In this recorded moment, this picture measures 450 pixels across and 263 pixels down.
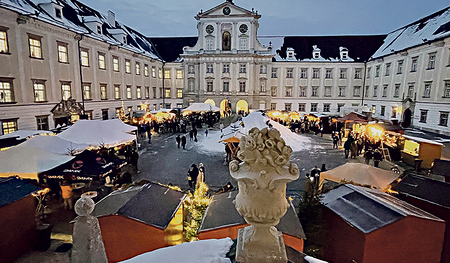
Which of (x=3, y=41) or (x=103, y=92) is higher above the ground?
(x=3, y=41)

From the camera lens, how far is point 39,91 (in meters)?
20.0

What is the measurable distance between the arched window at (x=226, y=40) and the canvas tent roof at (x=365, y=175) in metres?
36.3

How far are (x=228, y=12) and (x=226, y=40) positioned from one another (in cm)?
425

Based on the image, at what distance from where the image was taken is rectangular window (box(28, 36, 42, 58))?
1914cm

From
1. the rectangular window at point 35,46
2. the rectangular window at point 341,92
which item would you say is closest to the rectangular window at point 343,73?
the rectangular window at point 341,92

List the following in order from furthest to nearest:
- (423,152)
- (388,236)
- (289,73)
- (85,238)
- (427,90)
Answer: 1. (289,73)
2. (427,90)
3. (423,152)
4. (388,236)
5. (85,238)

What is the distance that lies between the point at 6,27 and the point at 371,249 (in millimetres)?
23667

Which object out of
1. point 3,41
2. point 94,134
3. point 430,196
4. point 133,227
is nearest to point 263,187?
point 133,227

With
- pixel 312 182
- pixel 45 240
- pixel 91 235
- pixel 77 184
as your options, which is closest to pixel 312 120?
pixel 312 182

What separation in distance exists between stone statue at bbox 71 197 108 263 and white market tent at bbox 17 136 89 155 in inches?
361

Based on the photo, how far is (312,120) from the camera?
3153 centimetres

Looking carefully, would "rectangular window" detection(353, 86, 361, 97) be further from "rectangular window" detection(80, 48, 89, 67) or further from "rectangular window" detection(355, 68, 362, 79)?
"rectangular window" detection(80, 48, 89, 67)

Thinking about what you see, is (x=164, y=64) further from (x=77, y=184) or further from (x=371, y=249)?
(x=371, y=249)

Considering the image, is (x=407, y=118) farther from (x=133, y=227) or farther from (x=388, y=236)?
(x=133, y=227)
